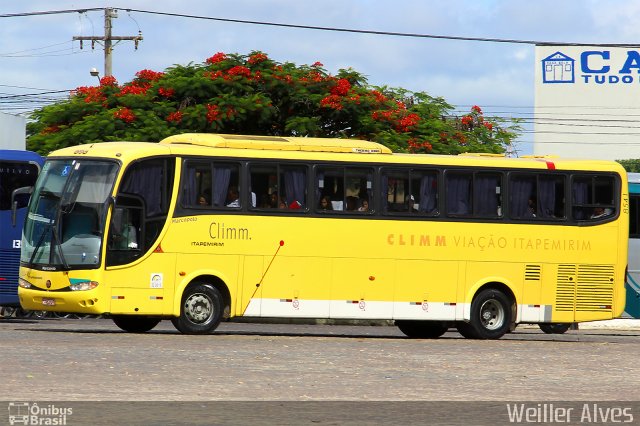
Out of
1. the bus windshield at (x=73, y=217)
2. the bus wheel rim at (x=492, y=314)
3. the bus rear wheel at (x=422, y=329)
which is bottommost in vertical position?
the bus rear wheel at (x=422, y=329)

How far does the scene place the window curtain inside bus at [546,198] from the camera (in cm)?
2633

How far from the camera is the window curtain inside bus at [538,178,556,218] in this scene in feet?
86.4

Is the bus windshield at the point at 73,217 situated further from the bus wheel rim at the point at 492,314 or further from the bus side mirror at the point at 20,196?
the bus wheel rim at the point at 492,314

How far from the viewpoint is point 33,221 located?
24.1 m

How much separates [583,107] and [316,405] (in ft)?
201

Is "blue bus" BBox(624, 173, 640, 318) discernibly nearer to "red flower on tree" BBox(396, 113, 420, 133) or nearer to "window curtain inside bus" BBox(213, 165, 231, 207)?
"red flower on tree" BBox(396, 113, 420, 133)

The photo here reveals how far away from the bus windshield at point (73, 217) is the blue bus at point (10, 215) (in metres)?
6.10

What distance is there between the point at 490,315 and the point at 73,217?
8036 millimetres

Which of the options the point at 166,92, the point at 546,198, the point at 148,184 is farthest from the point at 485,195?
the point at 166,92

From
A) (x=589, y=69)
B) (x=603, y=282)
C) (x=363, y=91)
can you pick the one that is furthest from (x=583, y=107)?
(x=603, y=282)

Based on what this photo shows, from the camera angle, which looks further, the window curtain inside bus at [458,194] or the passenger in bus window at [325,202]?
the window curtain inside bus at [458,194]

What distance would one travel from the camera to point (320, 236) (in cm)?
2509

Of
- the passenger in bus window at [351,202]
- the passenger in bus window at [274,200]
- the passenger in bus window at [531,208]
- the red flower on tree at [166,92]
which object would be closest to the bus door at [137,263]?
the passenger in bus window at [274,200]

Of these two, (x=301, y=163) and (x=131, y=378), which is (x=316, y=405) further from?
(x=301, y=163)
